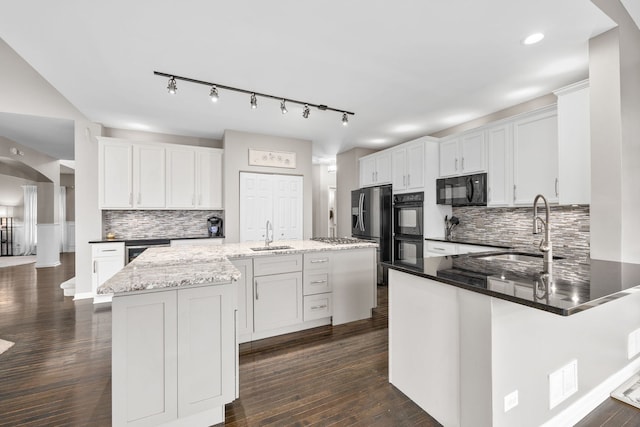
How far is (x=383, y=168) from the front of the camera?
522 cm

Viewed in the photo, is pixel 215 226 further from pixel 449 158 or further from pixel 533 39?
pixel 533 39

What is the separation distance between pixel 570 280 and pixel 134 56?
3598 millimetres

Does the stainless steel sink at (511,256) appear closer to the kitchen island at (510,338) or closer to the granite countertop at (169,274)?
the kitchen island at (510,338)

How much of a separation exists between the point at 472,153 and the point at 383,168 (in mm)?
1654

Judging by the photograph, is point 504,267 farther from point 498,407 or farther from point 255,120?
point 255,120

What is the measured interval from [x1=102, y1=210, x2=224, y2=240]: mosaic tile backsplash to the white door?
Result: 82 centimetres

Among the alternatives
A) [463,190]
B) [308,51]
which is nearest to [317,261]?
[308,51]

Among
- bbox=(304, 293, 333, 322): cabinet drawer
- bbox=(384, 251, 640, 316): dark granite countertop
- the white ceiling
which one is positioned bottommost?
bbox=(304, 293, 333, 322): cabinet drawer

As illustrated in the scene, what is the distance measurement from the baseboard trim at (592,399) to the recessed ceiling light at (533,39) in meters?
2.57

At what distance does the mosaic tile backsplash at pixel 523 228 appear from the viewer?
10.1 ft

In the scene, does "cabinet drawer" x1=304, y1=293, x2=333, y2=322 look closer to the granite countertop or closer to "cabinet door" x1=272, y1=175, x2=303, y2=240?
the granite countertop

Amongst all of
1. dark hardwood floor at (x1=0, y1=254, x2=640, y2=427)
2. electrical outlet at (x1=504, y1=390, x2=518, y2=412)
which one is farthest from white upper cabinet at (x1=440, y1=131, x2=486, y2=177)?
electrical outlet at (x1=504, y1=390, x2=518, y2=412)

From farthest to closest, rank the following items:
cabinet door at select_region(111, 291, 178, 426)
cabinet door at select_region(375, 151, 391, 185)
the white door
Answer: cabinet door at select_region(375, 151, 391, 185) < the white door < cabinet door at select_region(111, 291, 178, 426)

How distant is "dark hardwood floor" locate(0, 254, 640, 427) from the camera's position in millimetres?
1716
